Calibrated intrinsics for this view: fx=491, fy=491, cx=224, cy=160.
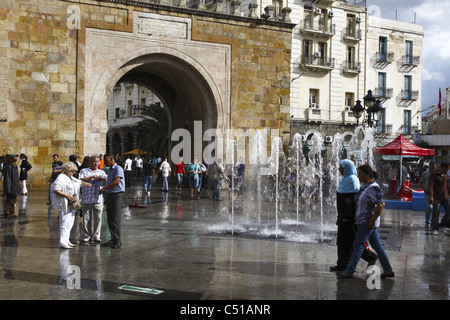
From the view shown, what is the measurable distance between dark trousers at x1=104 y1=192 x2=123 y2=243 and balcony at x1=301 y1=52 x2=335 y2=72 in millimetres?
25809

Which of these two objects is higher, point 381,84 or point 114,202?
point 381,84

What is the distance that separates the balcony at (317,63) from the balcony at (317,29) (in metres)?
1.51

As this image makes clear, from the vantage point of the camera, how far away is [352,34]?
34344 millimetres

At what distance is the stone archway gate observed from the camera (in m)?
15.7

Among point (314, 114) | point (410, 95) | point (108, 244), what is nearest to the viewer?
point (108, 244)

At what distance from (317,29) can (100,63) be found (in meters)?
20.0

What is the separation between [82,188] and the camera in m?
7.88

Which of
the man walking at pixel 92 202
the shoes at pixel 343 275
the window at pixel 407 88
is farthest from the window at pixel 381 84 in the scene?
the shoes at pixel 343 275

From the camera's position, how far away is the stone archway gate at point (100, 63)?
15688 millimetres

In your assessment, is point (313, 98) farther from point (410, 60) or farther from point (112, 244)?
point (112, 244)

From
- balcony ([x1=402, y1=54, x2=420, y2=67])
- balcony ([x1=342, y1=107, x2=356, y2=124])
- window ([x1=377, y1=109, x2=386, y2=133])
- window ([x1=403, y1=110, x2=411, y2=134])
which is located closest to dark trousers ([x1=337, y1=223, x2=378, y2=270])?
balcony ([x1=342, y1=107, x2=356, y2=124])

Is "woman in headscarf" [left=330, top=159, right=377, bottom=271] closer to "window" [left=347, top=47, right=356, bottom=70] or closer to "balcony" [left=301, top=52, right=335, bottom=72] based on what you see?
"balcony" [left=301, top=52, right=335, bottom=72]

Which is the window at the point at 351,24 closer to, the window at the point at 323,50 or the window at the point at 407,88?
the window at the point at 323,50

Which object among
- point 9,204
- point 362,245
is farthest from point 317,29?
point 362,245
